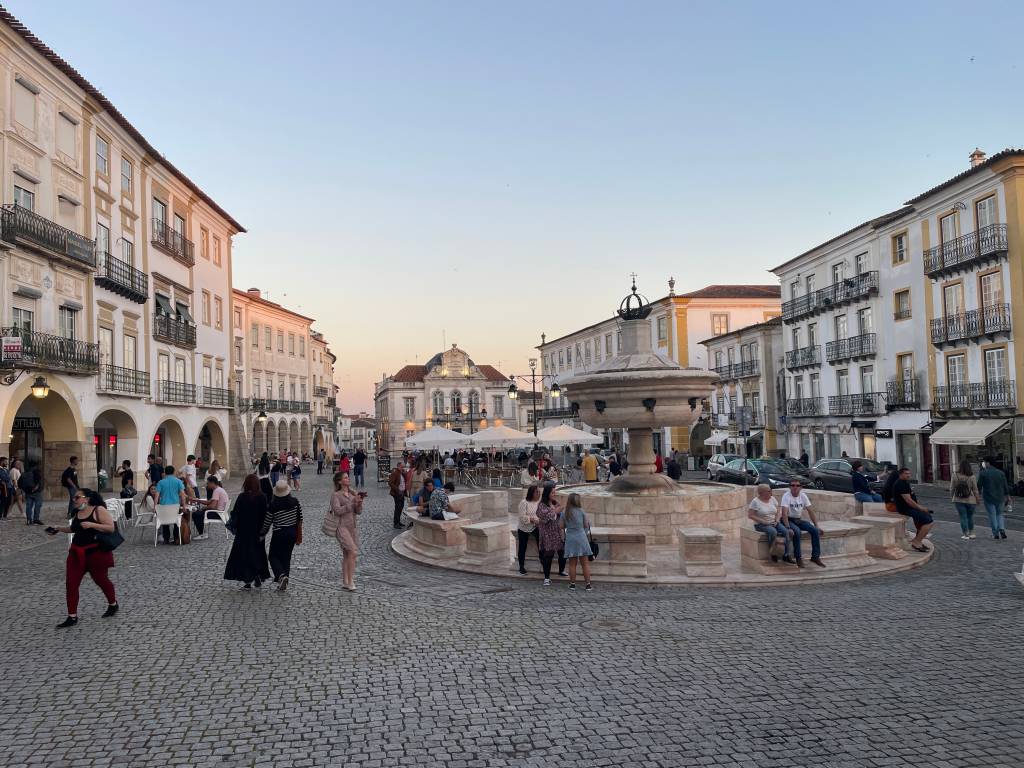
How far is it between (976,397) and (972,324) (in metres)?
2.81

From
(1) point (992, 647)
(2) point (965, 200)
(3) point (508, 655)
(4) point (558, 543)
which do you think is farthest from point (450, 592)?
(2) point (965, 200)

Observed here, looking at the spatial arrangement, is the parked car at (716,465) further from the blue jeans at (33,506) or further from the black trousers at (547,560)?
the blue jeans at (33,506)

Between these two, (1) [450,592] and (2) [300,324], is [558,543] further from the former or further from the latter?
(2) [300,324]

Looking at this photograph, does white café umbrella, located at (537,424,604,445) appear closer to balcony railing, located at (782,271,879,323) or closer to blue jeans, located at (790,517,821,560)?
balcony railing, located at (782,271,879,323)

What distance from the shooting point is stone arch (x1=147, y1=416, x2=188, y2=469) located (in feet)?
109

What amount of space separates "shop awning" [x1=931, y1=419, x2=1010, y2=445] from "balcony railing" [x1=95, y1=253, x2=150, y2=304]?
3143 cm

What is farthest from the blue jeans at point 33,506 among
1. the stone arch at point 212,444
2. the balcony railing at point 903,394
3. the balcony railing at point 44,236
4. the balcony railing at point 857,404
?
the balcony railing at point 857,404

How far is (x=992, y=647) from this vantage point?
7359 mm

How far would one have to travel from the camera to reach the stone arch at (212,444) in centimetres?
3831

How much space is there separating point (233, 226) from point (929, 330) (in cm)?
3470

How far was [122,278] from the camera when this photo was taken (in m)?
27.6

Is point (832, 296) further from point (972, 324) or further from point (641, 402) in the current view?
point (641, 402)

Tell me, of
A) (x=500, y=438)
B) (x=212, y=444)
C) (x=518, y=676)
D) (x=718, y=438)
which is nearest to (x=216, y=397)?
(x=212, y=444)

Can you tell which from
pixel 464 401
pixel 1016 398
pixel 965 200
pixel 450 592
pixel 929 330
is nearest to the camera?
pixel 450 592
